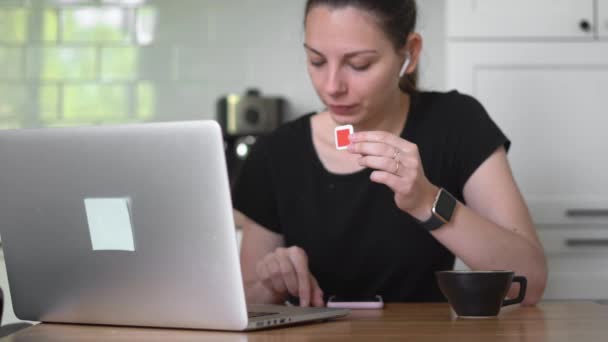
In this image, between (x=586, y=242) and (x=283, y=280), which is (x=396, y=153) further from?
(x=586, y=242)

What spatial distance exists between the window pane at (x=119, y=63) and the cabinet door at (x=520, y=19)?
3.99ft

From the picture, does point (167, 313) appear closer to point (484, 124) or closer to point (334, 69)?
point (334, 69)

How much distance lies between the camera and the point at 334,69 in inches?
58.8

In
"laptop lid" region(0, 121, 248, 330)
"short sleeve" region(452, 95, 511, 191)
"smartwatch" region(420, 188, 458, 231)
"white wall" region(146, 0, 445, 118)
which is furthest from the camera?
"white wall" region(146, 0, 445, 118)

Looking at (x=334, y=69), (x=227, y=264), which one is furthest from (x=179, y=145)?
(x=334, y=69)

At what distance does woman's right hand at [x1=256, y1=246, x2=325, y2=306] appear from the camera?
129 cm

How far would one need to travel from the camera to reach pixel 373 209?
169cm

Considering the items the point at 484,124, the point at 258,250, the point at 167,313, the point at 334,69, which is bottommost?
the point at 258,250

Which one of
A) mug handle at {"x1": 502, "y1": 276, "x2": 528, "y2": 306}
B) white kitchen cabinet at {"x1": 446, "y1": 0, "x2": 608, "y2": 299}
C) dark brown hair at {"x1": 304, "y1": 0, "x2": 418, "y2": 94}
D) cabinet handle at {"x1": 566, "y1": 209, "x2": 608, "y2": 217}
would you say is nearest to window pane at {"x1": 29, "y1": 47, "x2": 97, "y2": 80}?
white kitchen cabinet at {"x1": 446, "y1": 0, "x2": 608, "y2": 299}

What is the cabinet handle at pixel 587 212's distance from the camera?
269 centimetres

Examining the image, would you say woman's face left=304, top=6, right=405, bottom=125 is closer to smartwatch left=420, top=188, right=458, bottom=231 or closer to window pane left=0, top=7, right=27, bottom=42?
smartwatch left=420, top=188, right=458, bottom=231

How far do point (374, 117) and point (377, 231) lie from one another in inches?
9.4

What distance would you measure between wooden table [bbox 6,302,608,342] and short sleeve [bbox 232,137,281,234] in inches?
25.0

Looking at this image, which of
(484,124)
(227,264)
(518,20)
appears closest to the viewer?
(227,264)
